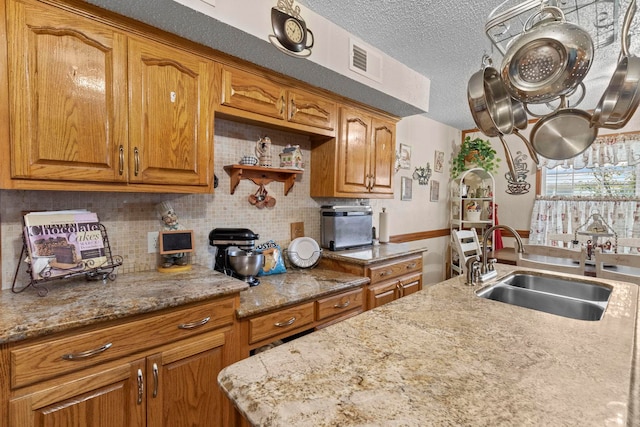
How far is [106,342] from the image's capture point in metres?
1.15

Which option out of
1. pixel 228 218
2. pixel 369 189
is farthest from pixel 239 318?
pixel 369 189

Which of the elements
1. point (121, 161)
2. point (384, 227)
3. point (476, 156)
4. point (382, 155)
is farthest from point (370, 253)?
point (476, 156)

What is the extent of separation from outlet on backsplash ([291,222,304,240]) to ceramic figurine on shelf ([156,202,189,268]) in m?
0.89

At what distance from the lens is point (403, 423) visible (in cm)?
57

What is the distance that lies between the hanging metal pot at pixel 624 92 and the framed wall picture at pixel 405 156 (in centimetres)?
259

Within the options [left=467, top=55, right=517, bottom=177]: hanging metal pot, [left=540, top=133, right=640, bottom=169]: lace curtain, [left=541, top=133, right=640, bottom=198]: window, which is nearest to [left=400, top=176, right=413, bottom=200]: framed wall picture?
[left=540, top=133, right=640, bottom=169]: lace curtain

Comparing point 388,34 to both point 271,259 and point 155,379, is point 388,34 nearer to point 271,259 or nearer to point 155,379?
point 271,259

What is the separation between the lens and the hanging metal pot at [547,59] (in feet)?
3.40

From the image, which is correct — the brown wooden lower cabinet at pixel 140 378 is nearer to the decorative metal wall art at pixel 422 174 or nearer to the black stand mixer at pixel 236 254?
the black stand mixer at pixel 236 254

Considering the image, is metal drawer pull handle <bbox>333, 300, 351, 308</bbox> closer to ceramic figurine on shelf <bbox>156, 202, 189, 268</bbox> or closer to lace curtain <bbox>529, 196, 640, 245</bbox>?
ceramic figurine on shelf <bbox>156, 202, 189, 268</bbox>

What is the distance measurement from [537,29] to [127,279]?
6.81 feet

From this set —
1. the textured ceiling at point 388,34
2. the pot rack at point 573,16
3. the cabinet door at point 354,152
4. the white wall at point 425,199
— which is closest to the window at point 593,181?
the white wall at point 425,199

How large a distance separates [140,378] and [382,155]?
2.38 meters

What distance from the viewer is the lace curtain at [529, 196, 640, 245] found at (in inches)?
134
